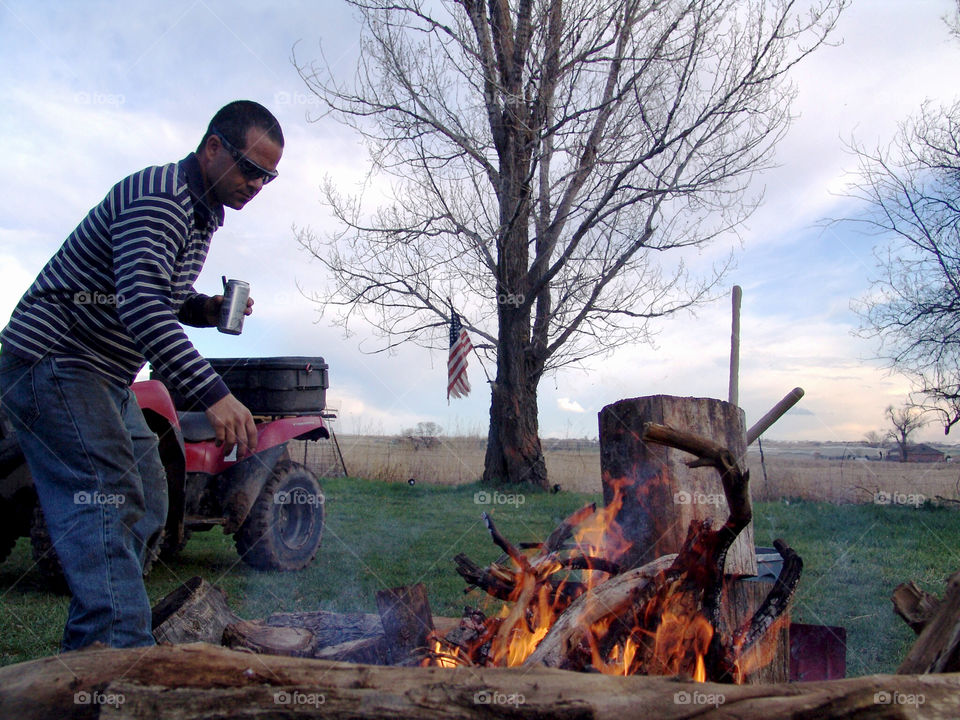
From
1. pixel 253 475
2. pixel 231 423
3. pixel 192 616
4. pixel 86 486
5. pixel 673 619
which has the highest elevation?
pixel 231 423

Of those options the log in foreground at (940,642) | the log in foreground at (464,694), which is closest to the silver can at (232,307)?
the log in foreground at (464,694)

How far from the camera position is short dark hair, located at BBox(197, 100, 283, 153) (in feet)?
7.50

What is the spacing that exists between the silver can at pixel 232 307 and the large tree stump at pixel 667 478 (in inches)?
57.5

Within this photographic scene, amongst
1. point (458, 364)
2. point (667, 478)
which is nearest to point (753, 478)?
point (458, 364)

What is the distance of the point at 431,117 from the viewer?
11.7 meters

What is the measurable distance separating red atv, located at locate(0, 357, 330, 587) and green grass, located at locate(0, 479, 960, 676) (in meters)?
0.27

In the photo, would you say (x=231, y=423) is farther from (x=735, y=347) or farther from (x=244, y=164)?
(x=735, y=347)

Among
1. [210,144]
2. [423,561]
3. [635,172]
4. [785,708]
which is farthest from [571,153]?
[785,708]

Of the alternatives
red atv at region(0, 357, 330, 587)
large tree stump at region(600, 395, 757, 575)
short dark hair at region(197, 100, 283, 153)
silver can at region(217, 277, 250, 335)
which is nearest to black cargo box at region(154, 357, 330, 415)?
red atv at region(0, 357, 330, 587)

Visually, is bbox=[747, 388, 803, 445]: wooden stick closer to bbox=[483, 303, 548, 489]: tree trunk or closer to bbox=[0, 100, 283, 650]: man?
bbox=[0, 100, 283, 650]: man

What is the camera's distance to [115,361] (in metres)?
2.24

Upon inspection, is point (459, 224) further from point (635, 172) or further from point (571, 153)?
point (635, 172)

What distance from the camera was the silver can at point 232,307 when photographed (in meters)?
2.65

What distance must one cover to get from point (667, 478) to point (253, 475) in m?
3.84
